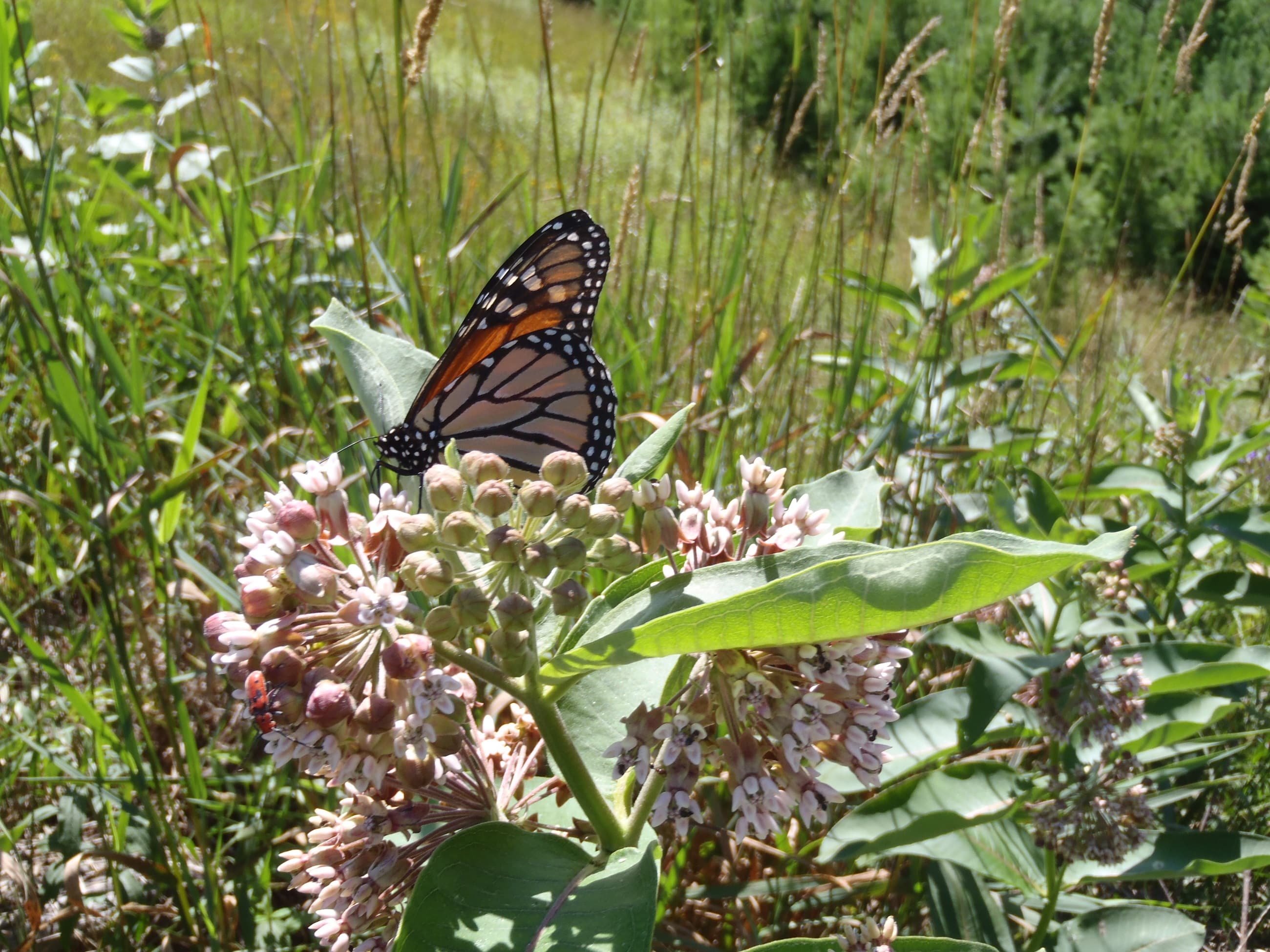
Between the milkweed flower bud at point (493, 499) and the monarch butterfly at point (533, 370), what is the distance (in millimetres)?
546

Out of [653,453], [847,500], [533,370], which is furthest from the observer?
[533,370]

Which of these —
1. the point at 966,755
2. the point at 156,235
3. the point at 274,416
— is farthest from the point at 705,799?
the point at 156,235

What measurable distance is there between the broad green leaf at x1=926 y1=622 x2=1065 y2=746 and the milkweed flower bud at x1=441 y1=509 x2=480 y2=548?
2.64ft

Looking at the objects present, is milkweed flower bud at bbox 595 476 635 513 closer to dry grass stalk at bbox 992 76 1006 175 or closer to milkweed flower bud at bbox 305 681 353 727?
milkweed flower bud at bbox 305 681 353 727

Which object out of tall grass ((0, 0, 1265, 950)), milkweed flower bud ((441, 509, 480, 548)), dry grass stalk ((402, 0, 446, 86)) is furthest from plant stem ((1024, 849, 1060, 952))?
dry grass stalk ((402, 0, 446, 86))

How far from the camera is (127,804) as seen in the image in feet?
5.68

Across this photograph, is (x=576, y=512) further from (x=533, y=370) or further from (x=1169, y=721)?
(x=1169, y=721)

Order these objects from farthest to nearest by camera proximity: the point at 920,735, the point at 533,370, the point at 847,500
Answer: the point at 533,370
the point at 920,735
the point at 847,500

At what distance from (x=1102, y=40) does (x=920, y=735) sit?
57.2 inches

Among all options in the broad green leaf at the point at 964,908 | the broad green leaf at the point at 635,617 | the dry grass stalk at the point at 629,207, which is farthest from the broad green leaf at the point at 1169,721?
the dry grass stalk at the point at 629,207

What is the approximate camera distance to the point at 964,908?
1.53 m

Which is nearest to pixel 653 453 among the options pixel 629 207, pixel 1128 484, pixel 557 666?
pixel 557 666

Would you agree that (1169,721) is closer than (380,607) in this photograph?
No

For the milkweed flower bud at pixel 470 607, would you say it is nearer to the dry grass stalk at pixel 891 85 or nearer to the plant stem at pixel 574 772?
the plant stem at pixel 574 772
